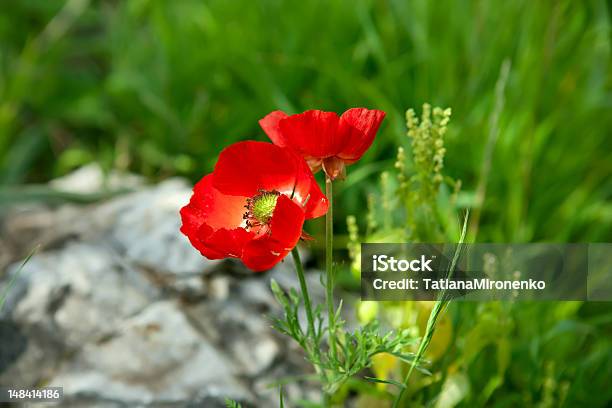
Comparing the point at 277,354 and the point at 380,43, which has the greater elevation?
the point at 380,43

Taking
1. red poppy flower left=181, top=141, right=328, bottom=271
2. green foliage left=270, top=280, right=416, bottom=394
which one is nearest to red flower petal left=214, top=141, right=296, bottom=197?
red poppy flower left=181, top=141, right=328, bottom=271

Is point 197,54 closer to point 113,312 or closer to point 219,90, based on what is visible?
point 219,90

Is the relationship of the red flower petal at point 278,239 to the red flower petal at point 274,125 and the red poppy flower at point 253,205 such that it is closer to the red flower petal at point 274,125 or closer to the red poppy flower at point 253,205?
the red poppy flower at point 253,205

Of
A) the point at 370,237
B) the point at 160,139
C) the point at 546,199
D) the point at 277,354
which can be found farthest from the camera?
the point at 160,139

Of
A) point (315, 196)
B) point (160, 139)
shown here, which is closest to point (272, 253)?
point (315, 196)

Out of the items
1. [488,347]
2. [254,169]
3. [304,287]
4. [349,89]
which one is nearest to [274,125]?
[254,169]

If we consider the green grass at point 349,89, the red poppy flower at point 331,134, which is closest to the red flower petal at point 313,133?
the red poppy flower at point 331,134

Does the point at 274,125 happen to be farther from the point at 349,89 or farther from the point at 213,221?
the point at 349,89
